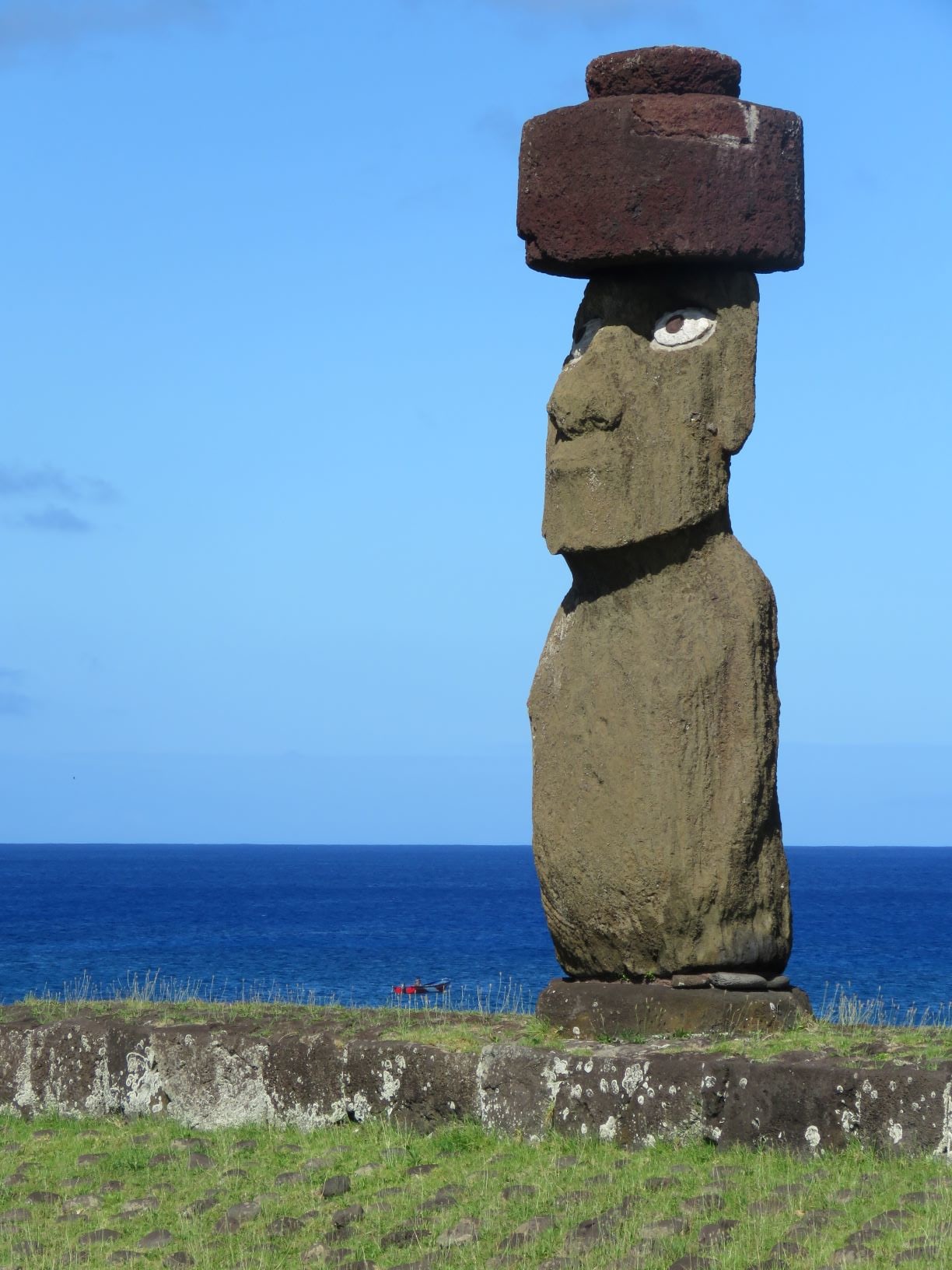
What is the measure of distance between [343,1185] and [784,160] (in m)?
6.89

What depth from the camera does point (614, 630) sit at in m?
11.3

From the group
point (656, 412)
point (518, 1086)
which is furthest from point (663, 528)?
point (518, 1086)

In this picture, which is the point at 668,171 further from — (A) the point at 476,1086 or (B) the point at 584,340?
(A) the point at 476,1086

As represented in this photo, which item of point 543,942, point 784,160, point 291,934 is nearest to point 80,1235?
point 784,160

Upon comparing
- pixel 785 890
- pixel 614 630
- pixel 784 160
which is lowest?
pixel 785 890

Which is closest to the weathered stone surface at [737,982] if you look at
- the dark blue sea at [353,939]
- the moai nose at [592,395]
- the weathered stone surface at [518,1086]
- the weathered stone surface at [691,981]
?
the weathered stone surface at [691,981]

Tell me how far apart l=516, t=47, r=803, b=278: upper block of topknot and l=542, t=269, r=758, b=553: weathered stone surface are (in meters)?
0.29

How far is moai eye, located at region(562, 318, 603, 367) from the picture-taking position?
11.7 meters

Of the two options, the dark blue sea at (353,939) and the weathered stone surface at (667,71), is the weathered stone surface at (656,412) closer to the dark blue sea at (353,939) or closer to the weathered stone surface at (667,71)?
the weathered stone surface at (667,71)

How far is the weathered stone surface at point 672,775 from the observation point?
10.9 m

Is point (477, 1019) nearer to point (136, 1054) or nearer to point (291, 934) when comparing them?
point (136, 1054)

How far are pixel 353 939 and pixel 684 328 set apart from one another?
209 feet

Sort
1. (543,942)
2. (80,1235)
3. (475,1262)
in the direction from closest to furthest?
(475,1262), (80,1235), (543,942)

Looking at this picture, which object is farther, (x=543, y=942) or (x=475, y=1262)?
(x=543, y=942)
